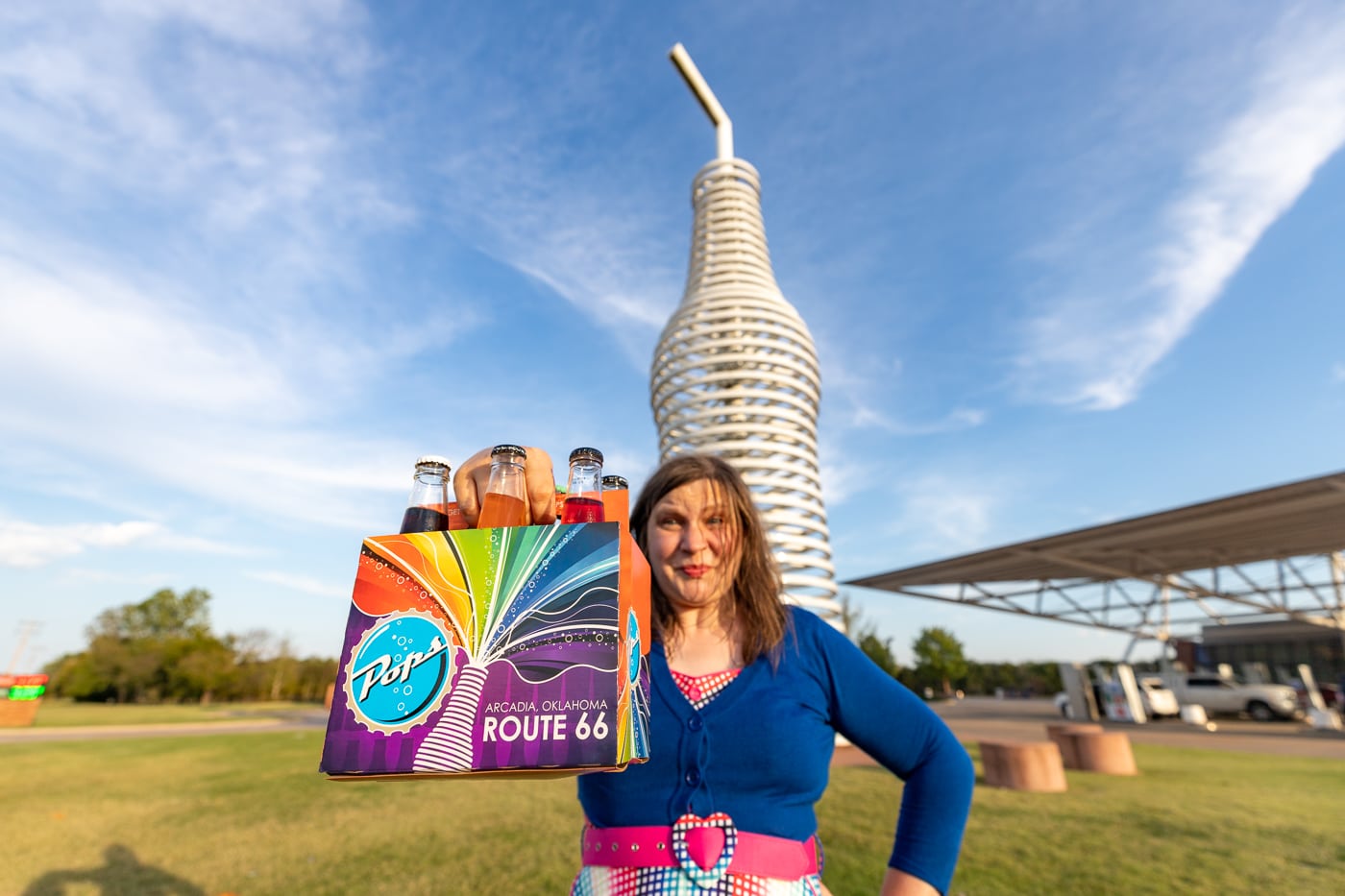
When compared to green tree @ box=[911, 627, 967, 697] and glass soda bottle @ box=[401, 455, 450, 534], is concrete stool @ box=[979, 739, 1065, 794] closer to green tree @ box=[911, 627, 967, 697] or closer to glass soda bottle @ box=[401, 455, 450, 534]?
glass soda bottle @ box=[401, 455, 450, 534]

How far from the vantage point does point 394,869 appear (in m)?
4.31

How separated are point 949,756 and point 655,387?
11.9 m

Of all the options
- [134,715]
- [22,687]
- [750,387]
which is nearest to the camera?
[22,687]

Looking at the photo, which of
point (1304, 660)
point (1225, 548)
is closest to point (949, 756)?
point (1225, 548)

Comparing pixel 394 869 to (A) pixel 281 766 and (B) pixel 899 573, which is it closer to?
(A) pixel 281 766

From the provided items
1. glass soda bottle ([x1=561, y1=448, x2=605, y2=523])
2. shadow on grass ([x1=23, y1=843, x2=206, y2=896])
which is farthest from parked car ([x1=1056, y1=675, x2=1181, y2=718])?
glass soda bottle ([x1=561, y1=448, x2=605, y2=523])

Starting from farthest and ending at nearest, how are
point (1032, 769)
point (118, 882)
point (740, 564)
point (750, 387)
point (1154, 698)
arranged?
point (1154, 698)
point (750, 387)
point (1032, 769)
point (118, 882)
point (740, 564)

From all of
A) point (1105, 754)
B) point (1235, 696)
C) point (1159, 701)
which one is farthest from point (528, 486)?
point (1235, 696)

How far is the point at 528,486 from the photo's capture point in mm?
1092

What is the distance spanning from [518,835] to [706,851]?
477 cm

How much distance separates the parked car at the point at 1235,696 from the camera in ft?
58.5

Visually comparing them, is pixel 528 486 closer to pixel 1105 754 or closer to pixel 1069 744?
pixel 1105 754

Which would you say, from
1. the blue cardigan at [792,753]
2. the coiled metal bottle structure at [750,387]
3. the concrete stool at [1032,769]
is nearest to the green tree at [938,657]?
the coiled metal bottle structure at [750,387]

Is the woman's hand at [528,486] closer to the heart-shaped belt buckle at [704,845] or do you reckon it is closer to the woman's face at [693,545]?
the woman's face at [693,545]
